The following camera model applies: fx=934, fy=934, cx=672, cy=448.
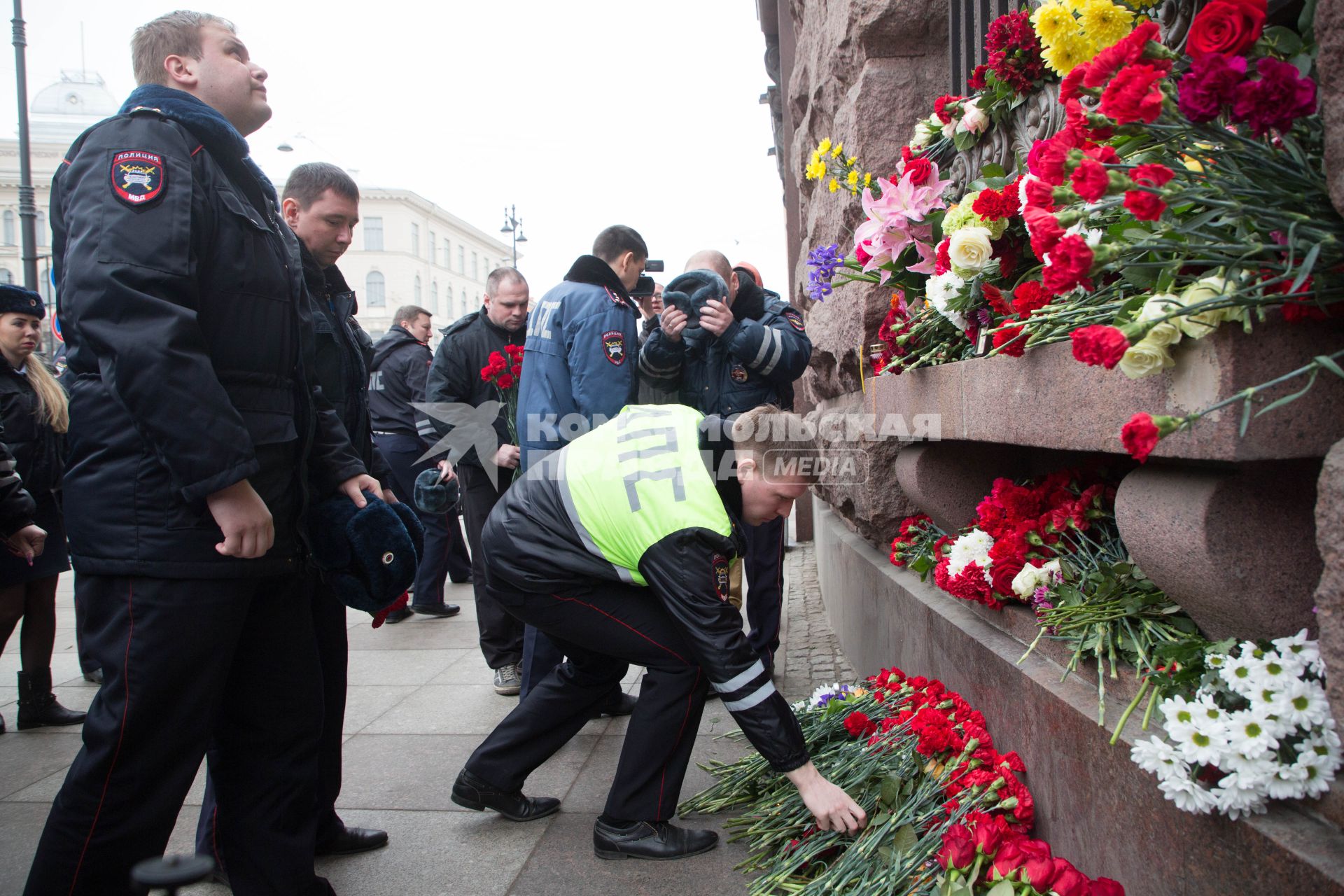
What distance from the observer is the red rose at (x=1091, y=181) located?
1335 millimetres

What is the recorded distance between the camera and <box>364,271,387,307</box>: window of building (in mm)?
56469

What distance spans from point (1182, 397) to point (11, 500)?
405 centimetres

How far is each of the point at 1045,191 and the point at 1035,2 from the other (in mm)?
1361

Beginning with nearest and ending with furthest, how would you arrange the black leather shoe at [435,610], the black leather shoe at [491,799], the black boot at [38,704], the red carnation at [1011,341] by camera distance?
the red carnation at [1011,341] < the black leather shoe at [491,799] < the black boot at [38,704] < the black leather shoe at [435,610]

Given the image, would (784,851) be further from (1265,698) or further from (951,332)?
(951,332)

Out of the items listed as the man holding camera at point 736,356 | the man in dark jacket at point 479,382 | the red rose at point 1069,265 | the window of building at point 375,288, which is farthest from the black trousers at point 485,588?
the window of building at point 375,288

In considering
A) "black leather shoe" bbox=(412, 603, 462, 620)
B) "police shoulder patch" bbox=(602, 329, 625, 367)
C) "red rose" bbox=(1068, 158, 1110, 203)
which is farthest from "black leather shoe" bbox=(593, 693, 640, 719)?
"red rose" bbox=(1068, 158, 1110, 203)

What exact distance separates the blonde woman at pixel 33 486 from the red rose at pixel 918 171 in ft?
11.5

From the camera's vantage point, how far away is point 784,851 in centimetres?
252

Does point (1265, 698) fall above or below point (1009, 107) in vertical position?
below

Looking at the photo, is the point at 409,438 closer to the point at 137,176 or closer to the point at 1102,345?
the point at 137,176

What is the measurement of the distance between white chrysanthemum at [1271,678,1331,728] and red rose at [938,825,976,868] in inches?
31.5

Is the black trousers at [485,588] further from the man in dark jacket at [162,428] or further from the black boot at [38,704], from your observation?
the man in dark jacket at [162,428]

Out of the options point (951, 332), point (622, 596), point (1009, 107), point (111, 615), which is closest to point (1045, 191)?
point (1009, 107)
